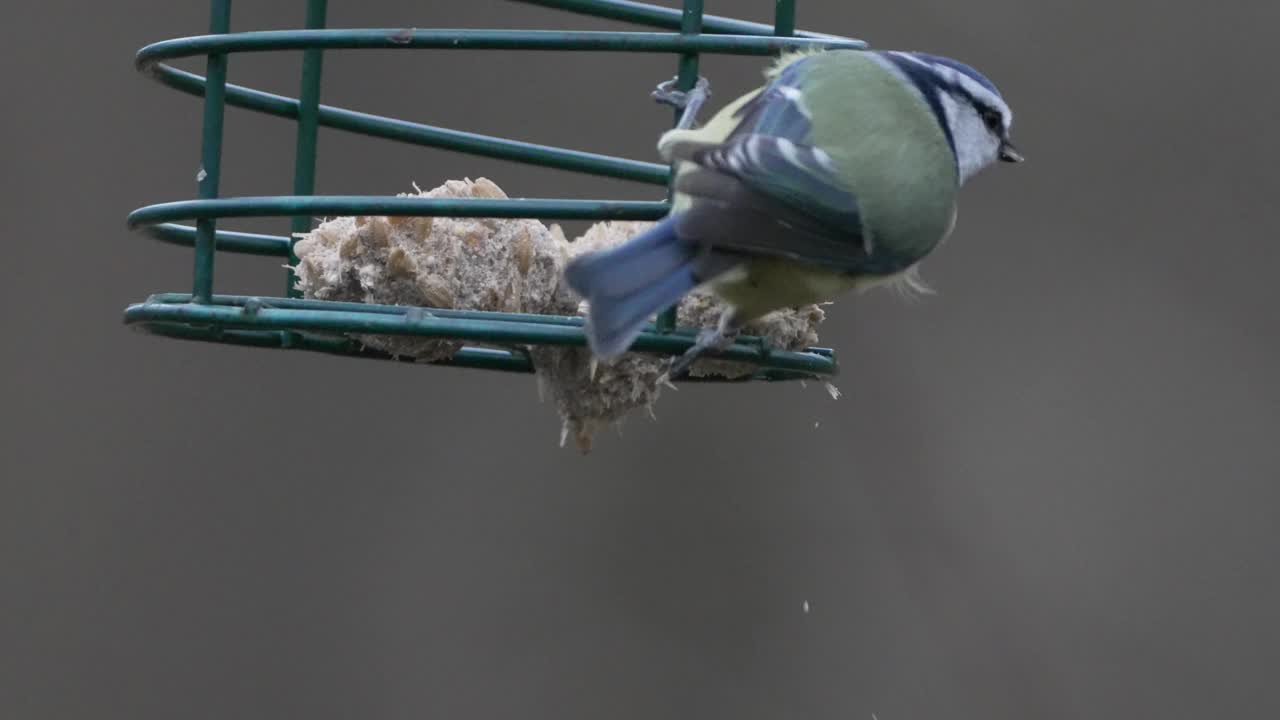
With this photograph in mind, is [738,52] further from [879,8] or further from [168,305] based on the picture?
[879,8]

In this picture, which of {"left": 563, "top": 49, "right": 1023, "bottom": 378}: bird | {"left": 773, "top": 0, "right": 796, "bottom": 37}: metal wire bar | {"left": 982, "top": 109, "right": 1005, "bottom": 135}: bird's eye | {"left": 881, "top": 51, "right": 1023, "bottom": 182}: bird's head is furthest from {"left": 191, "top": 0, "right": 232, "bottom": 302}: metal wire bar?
{"left": 982, "top": 109, "right": 1005, "bottom": 135}: bird's eye

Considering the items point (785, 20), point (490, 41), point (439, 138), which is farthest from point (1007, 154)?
point (490, 41)

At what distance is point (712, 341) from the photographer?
2832 mm

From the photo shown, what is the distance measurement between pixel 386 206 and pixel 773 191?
0.64 metres

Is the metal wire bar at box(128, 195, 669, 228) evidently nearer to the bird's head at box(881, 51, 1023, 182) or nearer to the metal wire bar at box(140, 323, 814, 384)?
the metal wire bar at box(140, 323, 814, 384)

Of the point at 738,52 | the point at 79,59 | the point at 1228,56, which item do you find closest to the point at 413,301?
the point at 738,52

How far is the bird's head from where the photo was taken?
324cm

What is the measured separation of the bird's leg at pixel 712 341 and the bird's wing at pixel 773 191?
158 millimetres

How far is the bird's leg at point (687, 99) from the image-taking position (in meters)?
2.84

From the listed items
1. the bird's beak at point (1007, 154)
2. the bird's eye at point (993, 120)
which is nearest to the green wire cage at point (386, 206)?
the bird's eye at point (993, 120)

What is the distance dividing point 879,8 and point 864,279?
295cm

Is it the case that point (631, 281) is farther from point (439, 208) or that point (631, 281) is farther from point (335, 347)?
point (335, 347)

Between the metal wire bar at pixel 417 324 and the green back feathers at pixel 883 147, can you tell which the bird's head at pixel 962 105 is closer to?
the green back feathers at pixel 883 147

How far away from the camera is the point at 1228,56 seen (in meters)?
5.88
